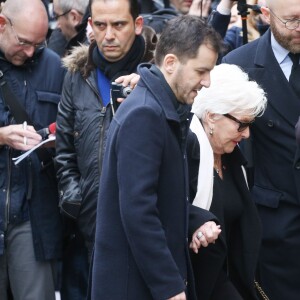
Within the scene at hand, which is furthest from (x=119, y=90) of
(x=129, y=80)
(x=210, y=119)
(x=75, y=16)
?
(x=75, y=16)

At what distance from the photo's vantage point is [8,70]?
17.3 feet

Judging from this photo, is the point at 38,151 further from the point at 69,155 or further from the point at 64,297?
the point at 64,297

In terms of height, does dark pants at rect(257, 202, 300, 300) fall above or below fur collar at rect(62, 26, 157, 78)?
below

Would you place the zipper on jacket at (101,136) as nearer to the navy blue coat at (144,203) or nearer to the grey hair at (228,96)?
the grey hair at (228,96)

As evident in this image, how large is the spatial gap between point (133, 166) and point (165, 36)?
Result: 25.5 inches

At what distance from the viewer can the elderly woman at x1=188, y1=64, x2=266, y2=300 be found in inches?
176

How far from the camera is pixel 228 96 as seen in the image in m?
4.64

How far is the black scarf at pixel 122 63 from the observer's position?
16.4ft

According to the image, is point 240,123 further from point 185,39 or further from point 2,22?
point 2,22

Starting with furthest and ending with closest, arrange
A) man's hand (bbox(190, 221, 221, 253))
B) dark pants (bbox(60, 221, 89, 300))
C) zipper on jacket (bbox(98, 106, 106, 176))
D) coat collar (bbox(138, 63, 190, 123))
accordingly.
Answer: dark pants (bbox(60, 221, 89, 300)) → zipper on jacket (bbox(98, 106, 106, 176)) → man's hand (bbox(190, 221, 221, 253)) → coat collar (bbox(138, 63, 190, 123))

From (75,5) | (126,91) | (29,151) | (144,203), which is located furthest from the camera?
(75,5)

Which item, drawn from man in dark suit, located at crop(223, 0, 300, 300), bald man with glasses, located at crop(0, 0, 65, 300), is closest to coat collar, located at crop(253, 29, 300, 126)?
man in dark suit, located at crop(223, 0, 300, 300)

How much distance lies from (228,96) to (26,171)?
53.5 inches

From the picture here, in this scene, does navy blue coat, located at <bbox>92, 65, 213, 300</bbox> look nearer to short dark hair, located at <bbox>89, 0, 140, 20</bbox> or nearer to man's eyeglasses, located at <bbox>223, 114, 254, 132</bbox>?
man's eyeglasses, located at <bbox>223, 114, 254, 132</bbox>
